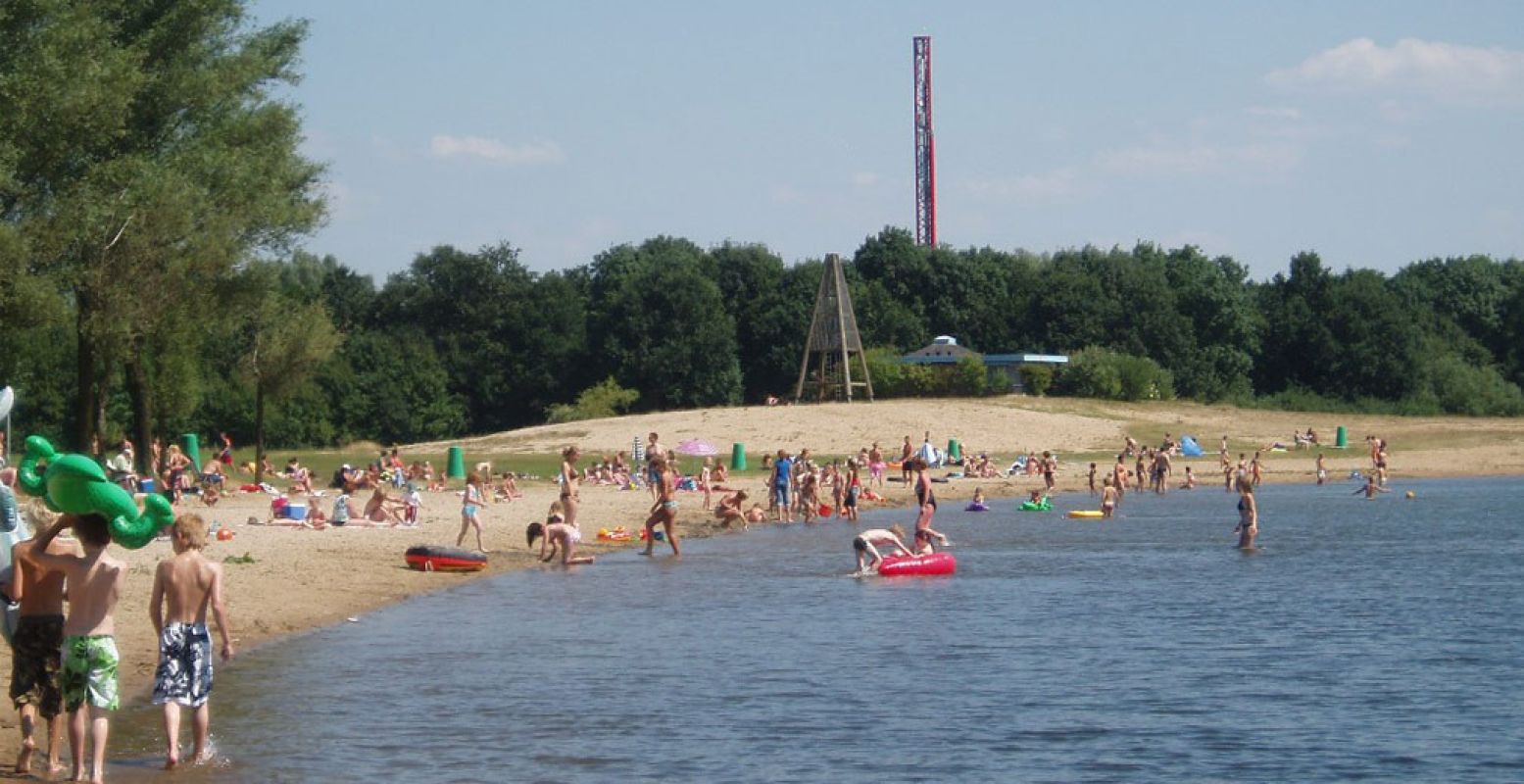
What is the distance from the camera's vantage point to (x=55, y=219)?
30203 mm

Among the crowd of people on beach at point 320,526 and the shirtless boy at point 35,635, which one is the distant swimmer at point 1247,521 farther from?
the shirtless boy at point 35,635

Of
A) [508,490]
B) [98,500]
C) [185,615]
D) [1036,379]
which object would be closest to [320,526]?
[508,490]

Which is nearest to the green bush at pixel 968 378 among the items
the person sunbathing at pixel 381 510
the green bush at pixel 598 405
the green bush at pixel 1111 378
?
the green bush at pixel 1111 378

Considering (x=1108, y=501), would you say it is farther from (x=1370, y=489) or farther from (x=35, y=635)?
(x=35, y=635)

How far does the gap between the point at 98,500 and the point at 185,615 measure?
51.1 inches

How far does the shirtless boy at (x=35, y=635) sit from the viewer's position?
32.9 ft

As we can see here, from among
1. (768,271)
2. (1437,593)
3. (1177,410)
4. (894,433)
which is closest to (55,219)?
(1437,593)

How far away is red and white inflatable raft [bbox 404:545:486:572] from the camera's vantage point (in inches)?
974

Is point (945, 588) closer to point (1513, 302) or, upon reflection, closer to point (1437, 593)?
point (1437, 593)

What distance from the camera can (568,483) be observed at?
83.2 ft

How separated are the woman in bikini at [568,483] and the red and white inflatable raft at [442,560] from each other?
1.58 metres

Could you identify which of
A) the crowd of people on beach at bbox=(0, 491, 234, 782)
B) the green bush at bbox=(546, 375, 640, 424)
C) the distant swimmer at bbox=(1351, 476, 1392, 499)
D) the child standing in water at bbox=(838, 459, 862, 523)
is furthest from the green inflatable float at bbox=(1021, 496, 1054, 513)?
the green bush at bbox=(546, 375, 640, 424)

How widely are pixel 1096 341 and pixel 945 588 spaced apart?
6116cm

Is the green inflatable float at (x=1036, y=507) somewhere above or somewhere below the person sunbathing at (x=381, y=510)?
below
